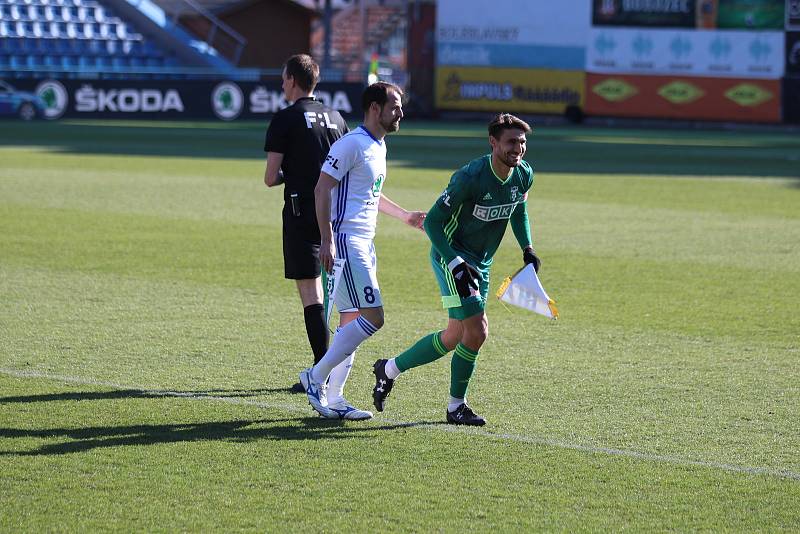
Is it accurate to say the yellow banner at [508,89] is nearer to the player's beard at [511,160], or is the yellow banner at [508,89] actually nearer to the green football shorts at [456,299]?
the green football shorts at [456,299]

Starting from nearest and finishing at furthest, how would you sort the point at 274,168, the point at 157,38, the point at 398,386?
the point at 274,168, the point at 398,386, the point at 157,38

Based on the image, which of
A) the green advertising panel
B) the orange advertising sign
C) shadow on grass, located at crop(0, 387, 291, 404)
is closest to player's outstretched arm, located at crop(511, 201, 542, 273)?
shadow on grass, located at crop(0, 387, 291, 404)

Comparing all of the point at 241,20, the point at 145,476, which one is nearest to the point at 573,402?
the point at 145,476

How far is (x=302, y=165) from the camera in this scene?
7754 millimetres

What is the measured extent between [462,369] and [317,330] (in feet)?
3.88

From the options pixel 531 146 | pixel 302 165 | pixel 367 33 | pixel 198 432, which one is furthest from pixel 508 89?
pixel 198 432

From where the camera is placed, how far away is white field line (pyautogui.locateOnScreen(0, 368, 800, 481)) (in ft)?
20.7

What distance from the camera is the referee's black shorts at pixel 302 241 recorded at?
25.5 ft

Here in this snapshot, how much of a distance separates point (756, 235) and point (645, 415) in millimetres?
8955

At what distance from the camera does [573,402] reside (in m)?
7.66

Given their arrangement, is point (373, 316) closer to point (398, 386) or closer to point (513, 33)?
point (398, 386)

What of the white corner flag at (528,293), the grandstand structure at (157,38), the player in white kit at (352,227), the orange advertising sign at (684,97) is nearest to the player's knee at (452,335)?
the white corner flag at (528,293)

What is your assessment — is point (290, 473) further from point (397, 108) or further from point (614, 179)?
point (614, 179)

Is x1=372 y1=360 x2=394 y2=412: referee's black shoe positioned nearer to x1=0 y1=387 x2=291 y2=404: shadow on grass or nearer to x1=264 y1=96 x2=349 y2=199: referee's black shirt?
x1=0 y1=387 x2=291 y2=404: shadow on grass
